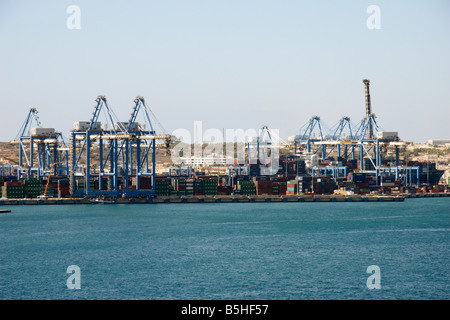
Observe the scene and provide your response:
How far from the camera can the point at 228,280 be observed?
1197 inches

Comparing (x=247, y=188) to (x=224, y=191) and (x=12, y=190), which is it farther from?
(x=12, y=190)

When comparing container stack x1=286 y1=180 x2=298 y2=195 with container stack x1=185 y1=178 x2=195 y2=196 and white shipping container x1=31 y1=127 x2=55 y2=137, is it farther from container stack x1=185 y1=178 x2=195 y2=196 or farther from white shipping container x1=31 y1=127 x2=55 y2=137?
white shipping container x1=31 y1=127 x2=55 y2=137

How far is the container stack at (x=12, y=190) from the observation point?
8894 cm

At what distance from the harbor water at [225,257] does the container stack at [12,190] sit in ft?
85.0

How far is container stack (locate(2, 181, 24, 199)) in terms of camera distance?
292ft

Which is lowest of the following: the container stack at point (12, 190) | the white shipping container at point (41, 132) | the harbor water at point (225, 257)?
the harbor water at point (225, 257)

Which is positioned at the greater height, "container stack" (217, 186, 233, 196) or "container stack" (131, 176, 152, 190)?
"container stack" (131, 176, 152, 190)

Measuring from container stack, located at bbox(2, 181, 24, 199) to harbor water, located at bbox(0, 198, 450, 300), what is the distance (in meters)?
25.9

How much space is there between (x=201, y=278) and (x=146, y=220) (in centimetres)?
3069

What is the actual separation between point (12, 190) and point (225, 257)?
197 ft

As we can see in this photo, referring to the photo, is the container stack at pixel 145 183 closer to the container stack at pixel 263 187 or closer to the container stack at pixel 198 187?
the container stack at pixel 198 187

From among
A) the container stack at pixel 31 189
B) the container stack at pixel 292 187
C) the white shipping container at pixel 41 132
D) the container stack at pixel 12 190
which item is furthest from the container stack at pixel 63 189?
the container stack at pixel 292 187

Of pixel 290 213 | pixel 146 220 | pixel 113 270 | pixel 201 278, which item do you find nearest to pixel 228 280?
pixel 201 278

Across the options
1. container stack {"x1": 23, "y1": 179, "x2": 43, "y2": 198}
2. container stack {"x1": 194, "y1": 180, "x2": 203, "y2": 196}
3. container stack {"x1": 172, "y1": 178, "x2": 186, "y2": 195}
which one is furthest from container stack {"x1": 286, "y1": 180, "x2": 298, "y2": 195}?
container stack {"x1": 23, "y1": 179, "x2": 43, "y2": 198}
